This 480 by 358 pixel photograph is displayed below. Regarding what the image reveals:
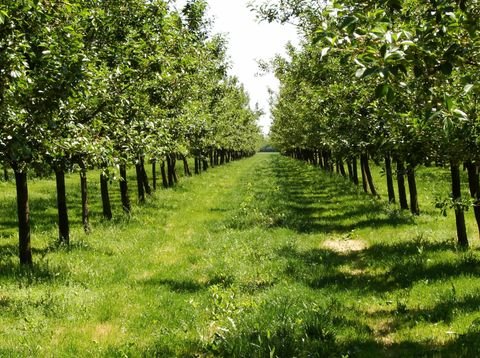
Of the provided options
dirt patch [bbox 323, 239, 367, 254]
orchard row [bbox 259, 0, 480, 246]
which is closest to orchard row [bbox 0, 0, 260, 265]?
orchard row [bbox 259, 0, 480, 246]

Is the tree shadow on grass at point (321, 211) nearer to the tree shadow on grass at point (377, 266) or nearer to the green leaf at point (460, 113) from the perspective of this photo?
the tree shadow on grass at point (377, 266)

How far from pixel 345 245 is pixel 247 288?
6.17 metres

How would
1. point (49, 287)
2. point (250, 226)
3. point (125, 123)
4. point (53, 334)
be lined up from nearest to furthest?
point (53, 334)
point (49, 287)
point (125, 123)
point (250, 226)

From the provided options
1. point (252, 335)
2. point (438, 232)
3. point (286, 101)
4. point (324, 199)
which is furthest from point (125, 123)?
point (286, 101)

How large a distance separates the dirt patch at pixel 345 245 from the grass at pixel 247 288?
0.04 m

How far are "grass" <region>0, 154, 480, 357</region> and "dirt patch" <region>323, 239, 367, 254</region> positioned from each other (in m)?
0.04

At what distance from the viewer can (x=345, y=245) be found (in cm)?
1683

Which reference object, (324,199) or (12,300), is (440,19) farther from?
(324,199)

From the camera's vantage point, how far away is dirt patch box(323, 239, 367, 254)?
16172mm

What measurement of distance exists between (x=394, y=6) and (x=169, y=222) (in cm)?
1834

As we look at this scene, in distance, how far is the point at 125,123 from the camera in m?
16.0

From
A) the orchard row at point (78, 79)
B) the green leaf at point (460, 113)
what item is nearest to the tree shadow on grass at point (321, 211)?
the orchard row at point (78, 79)

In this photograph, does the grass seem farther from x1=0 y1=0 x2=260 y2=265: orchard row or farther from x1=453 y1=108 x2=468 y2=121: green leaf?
x1=453 y1=108 x2=468 y2=121: green leaf

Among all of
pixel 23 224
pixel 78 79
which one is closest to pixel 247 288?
pixel 78 79
